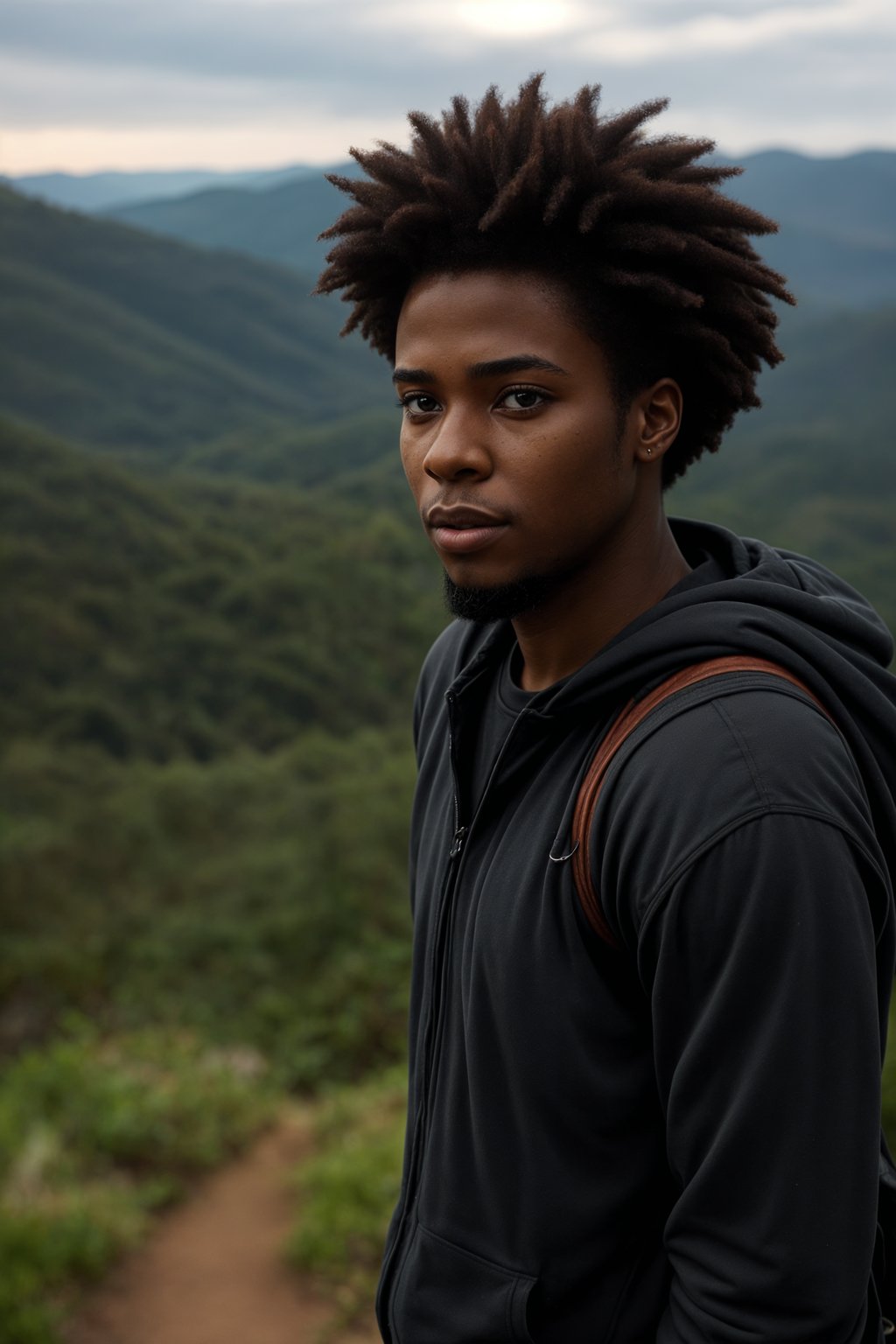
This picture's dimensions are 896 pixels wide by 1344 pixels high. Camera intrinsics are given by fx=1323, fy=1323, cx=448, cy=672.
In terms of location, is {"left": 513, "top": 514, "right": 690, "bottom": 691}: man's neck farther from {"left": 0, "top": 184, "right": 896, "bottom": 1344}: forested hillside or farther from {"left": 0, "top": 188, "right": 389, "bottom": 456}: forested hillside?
{"left": 0, "top": 188, "right": 389, "bottom": 456}: forested hillside

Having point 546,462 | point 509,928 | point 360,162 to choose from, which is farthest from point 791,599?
point 360,162

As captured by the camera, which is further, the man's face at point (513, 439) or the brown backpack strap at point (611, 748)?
the man's face at point (513, 439)

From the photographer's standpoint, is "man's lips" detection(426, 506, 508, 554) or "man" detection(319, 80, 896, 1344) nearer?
"man" detection(319, 80, 896, 1344)

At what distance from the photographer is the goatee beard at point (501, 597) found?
1453 millimetres

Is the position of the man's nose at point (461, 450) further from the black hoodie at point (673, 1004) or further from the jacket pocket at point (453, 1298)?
the jacket pocket at point (453, 1298)

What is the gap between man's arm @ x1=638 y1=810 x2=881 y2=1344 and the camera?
1.11m

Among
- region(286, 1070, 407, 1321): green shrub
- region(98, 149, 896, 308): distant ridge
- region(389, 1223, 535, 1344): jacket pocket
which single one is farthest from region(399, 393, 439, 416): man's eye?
region(98, 149, 896, 308): distant ridge

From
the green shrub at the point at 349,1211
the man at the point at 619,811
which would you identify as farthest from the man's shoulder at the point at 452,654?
the green shrub at the point at 349,1211

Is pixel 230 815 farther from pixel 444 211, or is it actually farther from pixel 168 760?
pixel 444 211

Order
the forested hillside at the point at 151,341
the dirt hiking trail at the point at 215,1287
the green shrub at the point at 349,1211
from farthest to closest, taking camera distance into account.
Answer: the forested hillside at the point at 151,341
the green shrub at the point at 349,1211
the dirt hiking trail at the point at 215,1287

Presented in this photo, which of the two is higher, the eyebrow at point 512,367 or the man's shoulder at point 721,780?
the eyebrow at point 512,367

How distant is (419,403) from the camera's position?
59.1 inches

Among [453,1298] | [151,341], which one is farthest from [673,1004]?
[151,341]

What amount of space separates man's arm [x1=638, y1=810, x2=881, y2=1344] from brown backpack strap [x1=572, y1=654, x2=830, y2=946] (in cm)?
10
